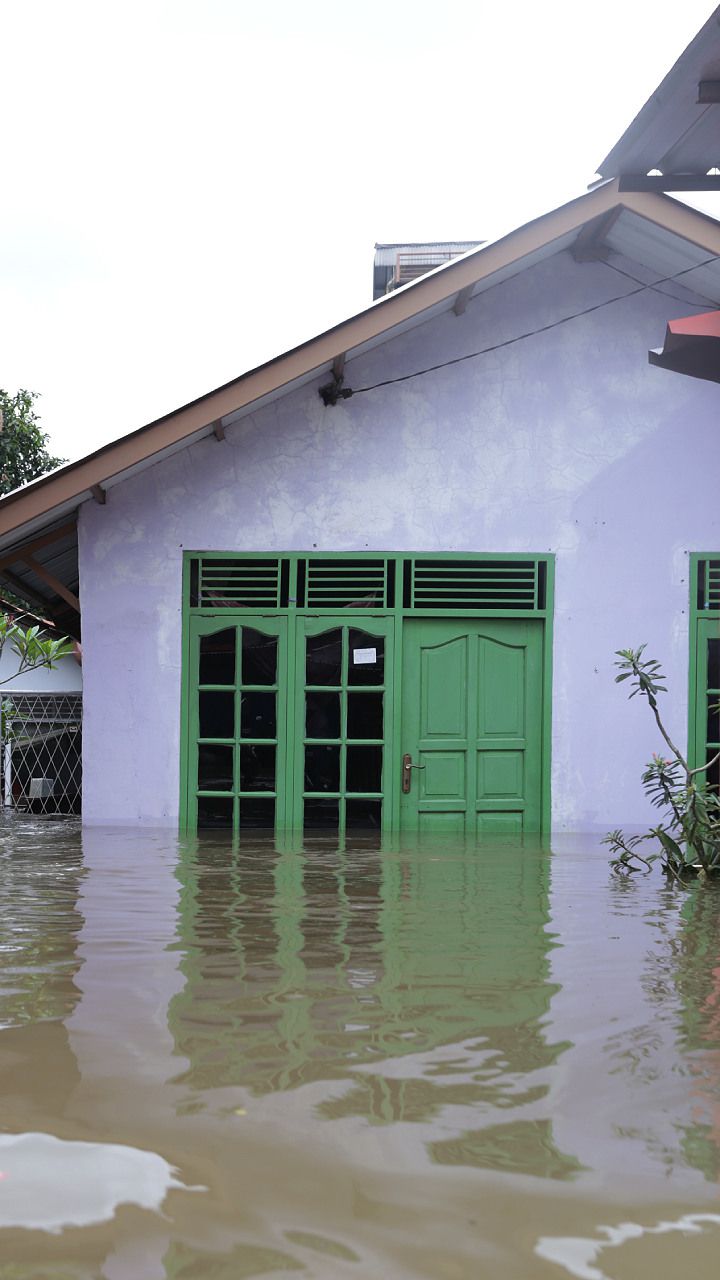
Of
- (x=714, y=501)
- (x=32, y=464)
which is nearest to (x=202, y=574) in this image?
(x=714, y=501)

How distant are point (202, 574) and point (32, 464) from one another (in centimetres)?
1156

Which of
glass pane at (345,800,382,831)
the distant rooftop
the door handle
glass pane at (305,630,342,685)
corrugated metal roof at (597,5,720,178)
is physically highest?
the distant rooftop

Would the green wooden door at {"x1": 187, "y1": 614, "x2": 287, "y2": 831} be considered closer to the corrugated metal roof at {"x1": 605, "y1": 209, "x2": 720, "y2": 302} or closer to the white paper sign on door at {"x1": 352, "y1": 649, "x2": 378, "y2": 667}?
the white paper sign on door at {"x1": 352, "y1": 649, "x2": 378, "y2": 667}

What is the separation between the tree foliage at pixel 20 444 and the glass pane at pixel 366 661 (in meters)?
11.8

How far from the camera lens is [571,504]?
383 inches

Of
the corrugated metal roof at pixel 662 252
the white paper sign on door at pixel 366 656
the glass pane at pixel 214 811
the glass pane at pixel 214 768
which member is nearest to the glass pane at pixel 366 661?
the white paper sign on door at pixel 366 656

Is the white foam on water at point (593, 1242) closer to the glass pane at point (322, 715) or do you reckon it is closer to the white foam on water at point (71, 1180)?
the white foam on water at point (71, 1180)

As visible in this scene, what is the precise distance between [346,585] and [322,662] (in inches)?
25.1

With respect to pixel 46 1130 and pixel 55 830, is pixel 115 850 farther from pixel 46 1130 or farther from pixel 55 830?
pixel 46 1130

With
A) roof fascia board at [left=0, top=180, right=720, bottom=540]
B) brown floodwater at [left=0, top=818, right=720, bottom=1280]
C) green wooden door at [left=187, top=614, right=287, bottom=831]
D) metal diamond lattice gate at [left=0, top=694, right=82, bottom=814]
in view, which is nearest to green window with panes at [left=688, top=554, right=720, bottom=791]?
roof fascia board at [left=0, top=180, right=720, bottom=540]

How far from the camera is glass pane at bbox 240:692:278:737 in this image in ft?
31.7

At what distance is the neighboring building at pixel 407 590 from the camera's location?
9594 mm

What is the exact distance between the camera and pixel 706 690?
9648 millimetres

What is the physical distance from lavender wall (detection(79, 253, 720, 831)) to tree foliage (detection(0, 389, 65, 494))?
11.1 m
